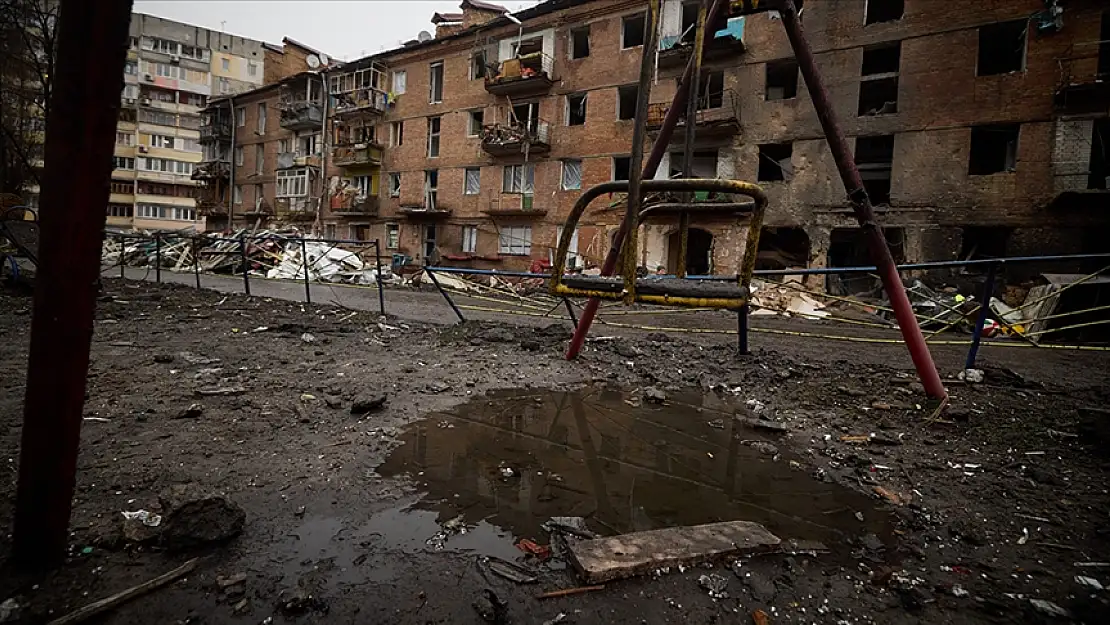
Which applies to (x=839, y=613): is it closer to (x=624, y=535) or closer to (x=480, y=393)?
(x=624, y=535)

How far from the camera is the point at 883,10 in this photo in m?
18.2

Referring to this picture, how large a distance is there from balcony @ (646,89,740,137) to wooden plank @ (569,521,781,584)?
18844 millimetres

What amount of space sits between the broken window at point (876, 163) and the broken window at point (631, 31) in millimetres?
10394

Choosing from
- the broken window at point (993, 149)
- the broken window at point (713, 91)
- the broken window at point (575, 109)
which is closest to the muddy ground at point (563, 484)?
the broken window at point (993, 149)

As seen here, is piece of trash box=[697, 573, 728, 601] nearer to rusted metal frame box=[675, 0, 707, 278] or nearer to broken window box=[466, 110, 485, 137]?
rusted metal frame box=[675, 0, 707, 278]

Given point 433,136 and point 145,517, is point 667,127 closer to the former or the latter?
point 145,517

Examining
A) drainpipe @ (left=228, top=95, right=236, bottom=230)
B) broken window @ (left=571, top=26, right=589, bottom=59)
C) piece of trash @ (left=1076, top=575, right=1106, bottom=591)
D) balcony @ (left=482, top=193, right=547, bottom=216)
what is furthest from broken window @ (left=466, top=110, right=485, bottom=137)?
piece of trash @ (left=1076, top=575, right=1106, bottom=591)

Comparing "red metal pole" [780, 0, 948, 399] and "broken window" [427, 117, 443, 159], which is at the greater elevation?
"broken window" [427, 117, 443, 159]

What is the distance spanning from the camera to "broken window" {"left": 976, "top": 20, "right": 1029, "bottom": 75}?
51.0 ft

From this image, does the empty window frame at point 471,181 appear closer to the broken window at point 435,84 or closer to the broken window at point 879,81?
the broken window at point 435,84

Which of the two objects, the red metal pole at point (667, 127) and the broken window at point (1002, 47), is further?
the broken window at point (1002, 47)

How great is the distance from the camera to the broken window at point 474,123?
26.0 meters

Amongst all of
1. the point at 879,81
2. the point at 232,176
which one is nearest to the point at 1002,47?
the point at 879,81

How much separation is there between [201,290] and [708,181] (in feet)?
39.4
